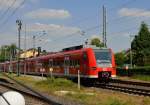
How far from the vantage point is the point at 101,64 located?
3381 cm

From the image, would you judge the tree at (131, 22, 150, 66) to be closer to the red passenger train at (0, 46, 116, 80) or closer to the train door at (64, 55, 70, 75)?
the train door at (64, 55, 70, 75)

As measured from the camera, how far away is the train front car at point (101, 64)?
3326 centimetres

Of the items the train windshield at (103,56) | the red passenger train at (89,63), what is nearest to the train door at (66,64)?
the red passenger train at (89,63)

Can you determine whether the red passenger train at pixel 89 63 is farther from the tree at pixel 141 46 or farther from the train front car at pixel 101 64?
the tree at pixel 141 46

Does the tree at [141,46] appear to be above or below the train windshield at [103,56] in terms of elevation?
above

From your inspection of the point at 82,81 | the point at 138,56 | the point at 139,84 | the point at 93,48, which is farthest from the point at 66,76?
the point at 138,56

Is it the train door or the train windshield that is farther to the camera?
the train door

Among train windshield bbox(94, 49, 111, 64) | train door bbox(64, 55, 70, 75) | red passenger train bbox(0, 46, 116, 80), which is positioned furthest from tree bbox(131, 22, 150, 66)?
train windshield bbox(94, 49, 111, 64)

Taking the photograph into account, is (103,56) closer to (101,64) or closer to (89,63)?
(101,64)

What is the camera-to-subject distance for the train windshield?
112 ft

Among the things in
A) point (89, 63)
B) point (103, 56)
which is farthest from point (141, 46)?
point (89, 63)

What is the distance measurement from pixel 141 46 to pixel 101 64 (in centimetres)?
7438

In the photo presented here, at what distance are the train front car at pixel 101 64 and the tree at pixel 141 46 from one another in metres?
67.9

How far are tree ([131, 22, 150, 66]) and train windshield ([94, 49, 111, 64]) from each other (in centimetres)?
6783
